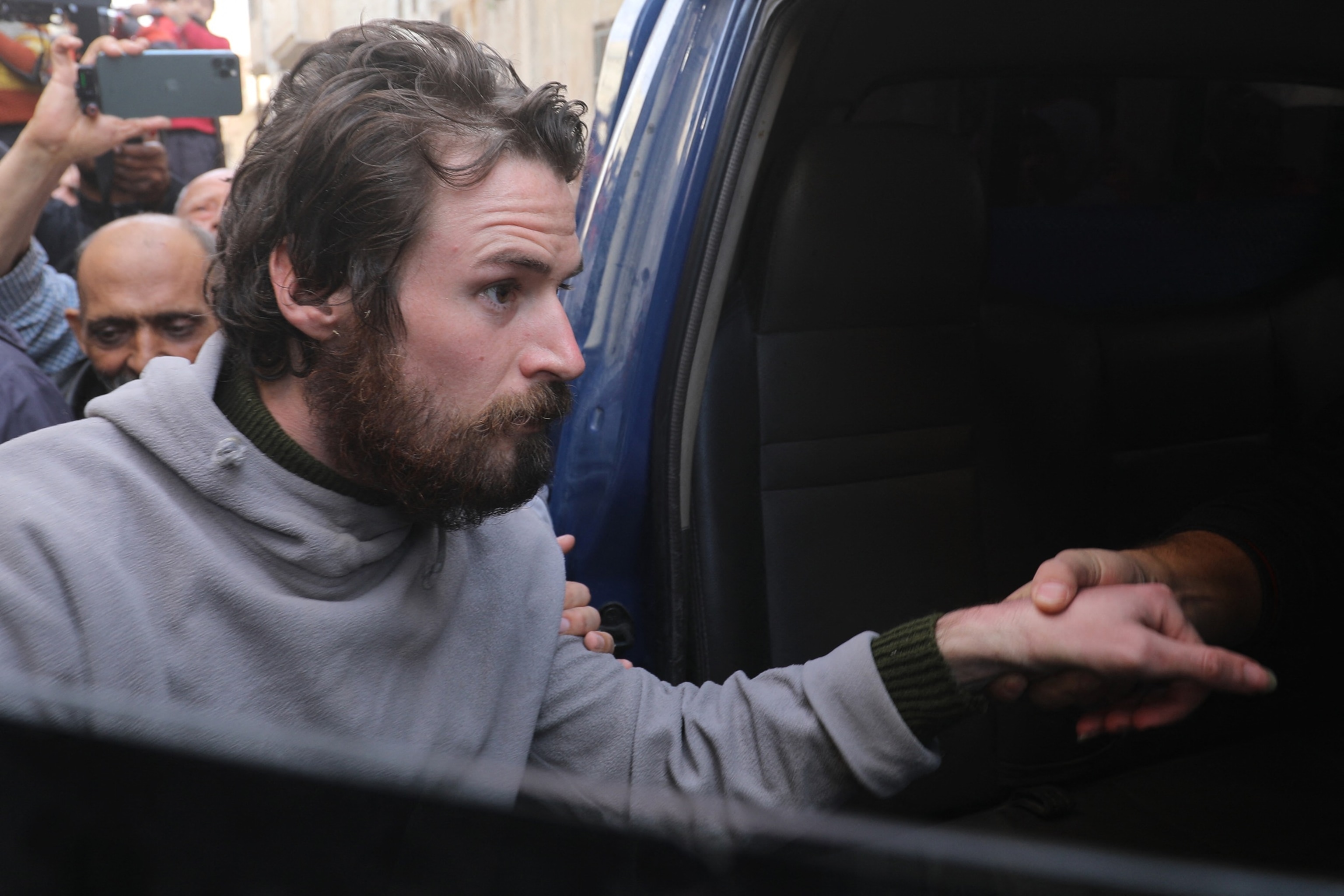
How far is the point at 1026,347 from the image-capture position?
7.61 ft

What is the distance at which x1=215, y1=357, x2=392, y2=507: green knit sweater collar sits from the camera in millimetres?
1211

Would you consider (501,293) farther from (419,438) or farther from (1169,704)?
(1169,704)

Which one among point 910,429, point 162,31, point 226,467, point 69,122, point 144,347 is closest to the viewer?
point 226,467

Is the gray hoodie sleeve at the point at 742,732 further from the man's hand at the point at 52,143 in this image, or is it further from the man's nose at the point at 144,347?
the man's hand at the point at 52,143

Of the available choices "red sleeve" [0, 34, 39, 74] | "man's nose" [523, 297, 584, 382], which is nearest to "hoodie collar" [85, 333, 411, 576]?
"man's nose" [523, 297, 584, 382]

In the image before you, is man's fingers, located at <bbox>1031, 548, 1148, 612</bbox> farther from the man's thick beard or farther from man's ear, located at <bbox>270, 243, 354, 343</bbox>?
man's ear, located at <bbox>270, 243, 354, 343</bbox>

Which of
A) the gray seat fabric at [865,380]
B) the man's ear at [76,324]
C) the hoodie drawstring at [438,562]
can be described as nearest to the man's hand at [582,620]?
the hoodie drawstring at [438,562]

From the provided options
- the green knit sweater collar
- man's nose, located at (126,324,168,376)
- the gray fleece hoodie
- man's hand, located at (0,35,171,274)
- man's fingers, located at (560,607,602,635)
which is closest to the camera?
the gray fleece hoodie

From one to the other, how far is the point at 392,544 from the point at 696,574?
0.68 meters

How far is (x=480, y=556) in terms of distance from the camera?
146 centimetres

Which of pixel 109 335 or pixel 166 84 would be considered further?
pixel 166 84

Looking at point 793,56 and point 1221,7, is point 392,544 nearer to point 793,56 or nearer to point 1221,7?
point 793,56

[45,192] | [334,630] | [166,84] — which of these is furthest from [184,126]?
[334,630]

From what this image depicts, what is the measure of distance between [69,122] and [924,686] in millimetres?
2369
